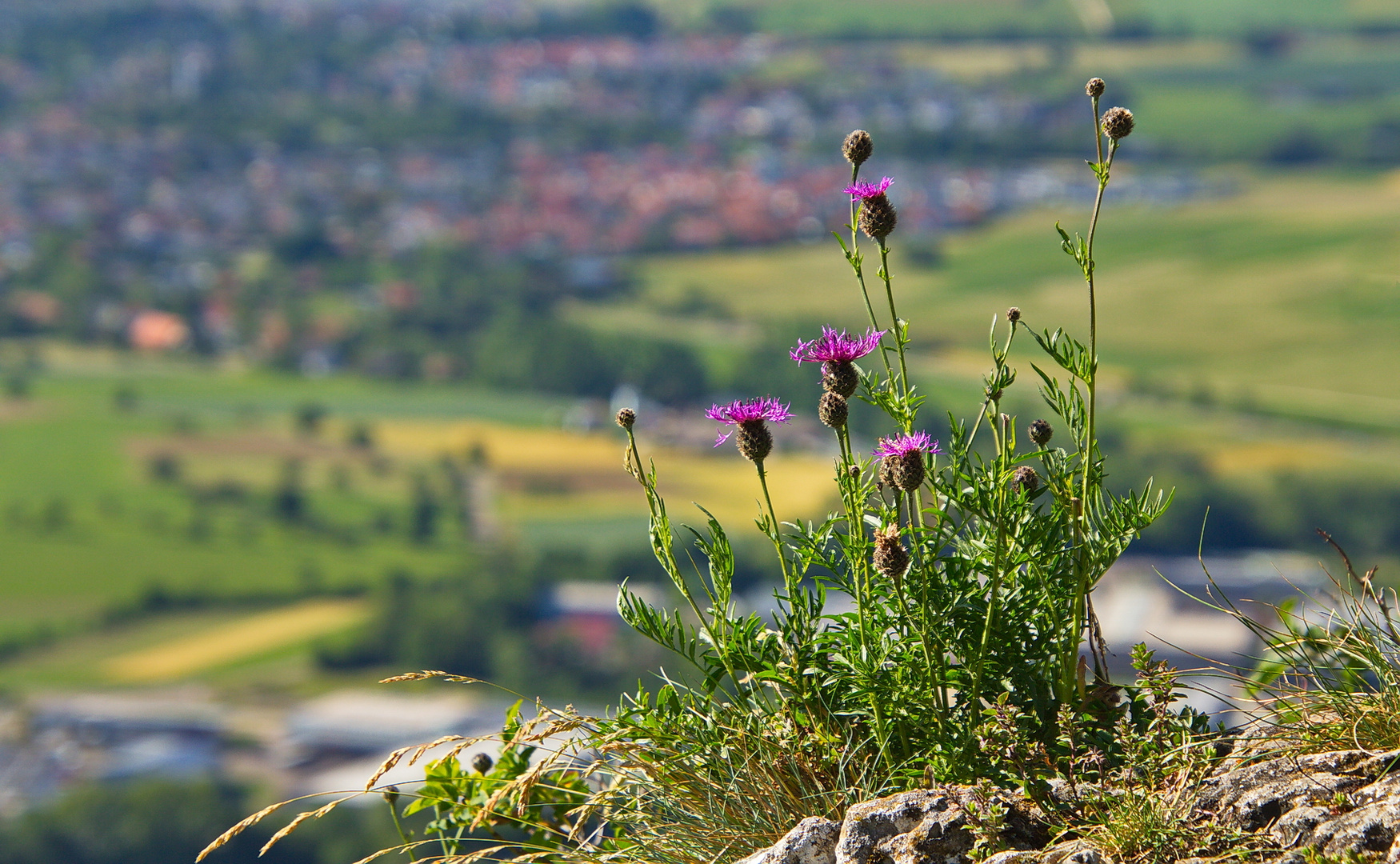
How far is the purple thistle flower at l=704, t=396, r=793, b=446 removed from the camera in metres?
2.81

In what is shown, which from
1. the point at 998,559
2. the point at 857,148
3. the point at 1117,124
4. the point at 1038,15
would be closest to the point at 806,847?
the point at 998,559

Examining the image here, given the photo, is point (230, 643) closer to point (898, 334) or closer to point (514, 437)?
point (514, 437)

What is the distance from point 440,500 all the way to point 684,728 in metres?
64.7

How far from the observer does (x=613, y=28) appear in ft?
543

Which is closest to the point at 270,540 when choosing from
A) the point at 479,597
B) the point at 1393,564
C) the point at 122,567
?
the point at 122,567

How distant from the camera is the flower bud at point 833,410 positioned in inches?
105

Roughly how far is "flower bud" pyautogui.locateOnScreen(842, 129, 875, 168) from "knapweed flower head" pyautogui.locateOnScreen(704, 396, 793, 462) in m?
0.51

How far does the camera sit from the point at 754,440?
279 centimetres

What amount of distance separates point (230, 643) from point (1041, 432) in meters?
56.5

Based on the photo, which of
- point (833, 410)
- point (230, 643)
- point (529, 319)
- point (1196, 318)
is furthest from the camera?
point (529, 319)

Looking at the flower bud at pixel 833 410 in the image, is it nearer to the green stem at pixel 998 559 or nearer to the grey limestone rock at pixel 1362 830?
the green stem at pixel 998 559

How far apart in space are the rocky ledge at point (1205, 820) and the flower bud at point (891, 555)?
0.47 meters


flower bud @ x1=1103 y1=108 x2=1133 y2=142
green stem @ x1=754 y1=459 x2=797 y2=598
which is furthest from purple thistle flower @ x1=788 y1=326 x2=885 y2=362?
flower bud @ x1=1103 y1=108 x2=1133 y2=142

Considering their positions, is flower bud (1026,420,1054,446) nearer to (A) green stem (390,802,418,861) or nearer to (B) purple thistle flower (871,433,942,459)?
A: (B) purple thistle flower (871,433,942,459)
